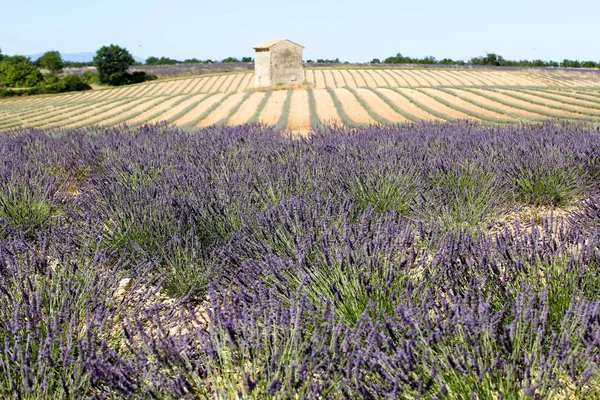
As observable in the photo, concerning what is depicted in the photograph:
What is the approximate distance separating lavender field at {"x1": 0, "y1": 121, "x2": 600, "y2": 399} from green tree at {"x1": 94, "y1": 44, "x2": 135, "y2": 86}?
146 ft

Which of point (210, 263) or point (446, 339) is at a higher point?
point (446, 339)

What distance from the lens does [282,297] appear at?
2.42 metres

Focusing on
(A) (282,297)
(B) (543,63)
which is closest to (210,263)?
(A) (282,297)

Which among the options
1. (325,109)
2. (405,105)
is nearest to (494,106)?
(405,105)

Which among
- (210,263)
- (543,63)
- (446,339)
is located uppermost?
(543,63)

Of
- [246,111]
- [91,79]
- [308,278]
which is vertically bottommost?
[308,278]

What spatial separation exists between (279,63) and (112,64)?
88.1 feet

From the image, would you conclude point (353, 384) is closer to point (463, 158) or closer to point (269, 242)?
point (269, 242)

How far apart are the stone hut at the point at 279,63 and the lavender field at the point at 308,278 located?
21.8 metres

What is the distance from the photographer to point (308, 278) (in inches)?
89.8

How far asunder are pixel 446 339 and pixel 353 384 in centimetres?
36

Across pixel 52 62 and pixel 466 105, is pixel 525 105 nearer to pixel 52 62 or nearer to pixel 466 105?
pixel 466 105

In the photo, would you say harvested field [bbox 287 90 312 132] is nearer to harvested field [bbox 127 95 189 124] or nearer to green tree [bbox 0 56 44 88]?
harvested field [bbox 127 95 189 124]

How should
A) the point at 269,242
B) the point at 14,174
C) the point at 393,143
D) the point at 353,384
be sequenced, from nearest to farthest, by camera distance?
the point at 353,384 < the point at 269,242 < the point at 14,174 < the point at 393,143
